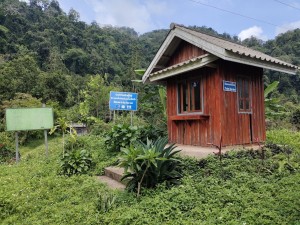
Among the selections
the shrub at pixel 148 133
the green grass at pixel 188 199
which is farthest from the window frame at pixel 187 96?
the green grass at pixel 188 199

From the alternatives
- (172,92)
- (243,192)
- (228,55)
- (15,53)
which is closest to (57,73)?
(15,53)

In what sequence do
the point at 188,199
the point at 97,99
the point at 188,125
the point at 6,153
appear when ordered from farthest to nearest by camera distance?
the point at 97,99 < the point at 6,153 < the point at 188,125 < the point at 188,199

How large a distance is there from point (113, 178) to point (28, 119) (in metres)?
4.67

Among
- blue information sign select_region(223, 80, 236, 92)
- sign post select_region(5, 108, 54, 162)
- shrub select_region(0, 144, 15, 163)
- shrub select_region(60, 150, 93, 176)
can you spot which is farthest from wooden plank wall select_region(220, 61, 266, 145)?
shrub select_region(0, 144, 15, 163)

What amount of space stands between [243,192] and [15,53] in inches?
1414

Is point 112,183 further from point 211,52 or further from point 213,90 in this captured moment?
point 211,52

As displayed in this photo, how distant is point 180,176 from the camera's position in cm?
471

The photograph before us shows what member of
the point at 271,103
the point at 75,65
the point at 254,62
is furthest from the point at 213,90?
the point at 75,65

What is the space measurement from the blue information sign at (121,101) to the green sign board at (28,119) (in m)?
2.41

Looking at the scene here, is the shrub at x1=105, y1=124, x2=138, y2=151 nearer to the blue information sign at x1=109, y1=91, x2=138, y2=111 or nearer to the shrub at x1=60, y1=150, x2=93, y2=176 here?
the shrub at x1=60, y1=150, x2=93, y2=176

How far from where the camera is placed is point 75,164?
637 centimetres

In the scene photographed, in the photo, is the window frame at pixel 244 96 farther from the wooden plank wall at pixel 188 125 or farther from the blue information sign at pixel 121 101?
the blue information sign at pixel 121 101

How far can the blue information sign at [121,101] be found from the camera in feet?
33.2

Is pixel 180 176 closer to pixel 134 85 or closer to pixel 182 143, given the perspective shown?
pixel 182 143
